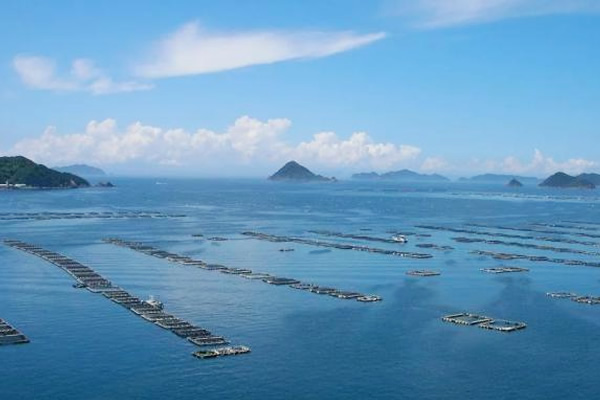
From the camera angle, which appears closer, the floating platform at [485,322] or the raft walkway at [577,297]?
the floating platform at [485,322]

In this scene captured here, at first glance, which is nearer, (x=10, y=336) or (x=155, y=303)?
(x=10, y=336)

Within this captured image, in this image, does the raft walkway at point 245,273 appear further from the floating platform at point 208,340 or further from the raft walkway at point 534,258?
the raft walkway at point 534,258

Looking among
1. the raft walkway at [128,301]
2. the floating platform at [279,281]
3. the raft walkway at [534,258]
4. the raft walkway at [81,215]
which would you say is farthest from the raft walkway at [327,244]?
the raft walkway at [81,215]

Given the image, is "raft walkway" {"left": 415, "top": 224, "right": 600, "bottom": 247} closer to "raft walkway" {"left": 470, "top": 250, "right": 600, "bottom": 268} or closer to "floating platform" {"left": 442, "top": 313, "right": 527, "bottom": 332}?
"raft walkway" {"left": 470, "top": 250, "right": 600, "bottom": 268}

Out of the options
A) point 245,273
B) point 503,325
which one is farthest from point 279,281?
point 503,325

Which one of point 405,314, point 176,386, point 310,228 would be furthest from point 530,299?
point 310,228

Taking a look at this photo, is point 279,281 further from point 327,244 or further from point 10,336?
point 327,244

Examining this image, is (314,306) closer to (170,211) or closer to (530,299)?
(530,299)
